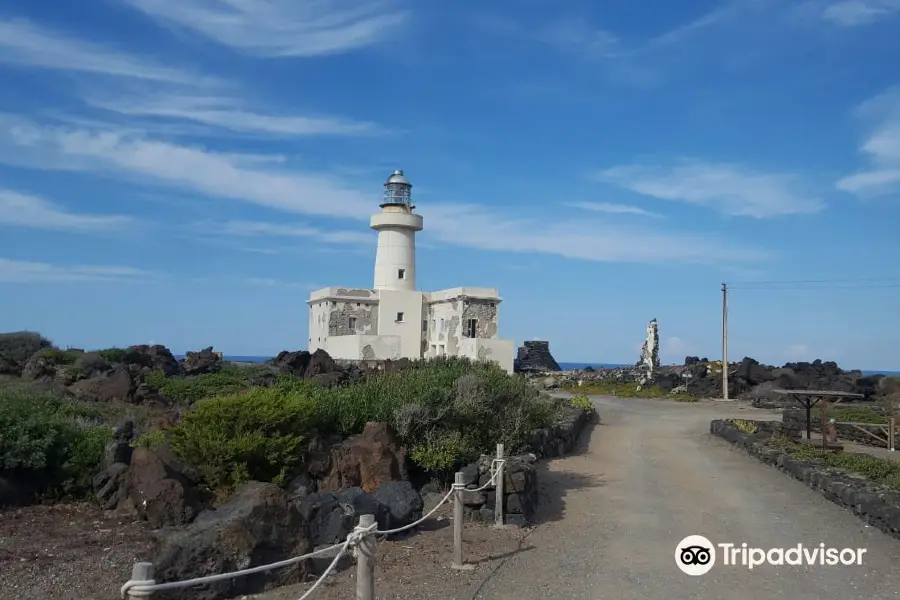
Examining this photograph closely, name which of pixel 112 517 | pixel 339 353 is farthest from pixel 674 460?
pixel 339 353

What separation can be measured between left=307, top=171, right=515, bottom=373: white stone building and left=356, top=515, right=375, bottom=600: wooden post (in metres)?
28.6

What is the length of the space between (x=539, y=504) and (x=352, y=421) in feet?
10.6

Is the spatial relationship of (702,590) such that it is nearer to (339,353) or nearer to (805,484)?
(805,484)

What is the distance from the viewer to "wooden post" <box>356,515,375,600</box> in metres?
5.18

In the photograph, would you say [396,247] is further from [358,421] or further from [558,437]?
[358,421]

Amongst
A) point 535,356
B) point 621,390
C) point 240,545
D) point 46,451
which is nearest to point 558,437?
point 46,451

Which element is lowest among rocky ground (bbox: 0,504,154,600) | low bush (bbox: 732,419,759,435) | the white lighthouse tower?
rocky ground (bbox: 0,504,154,600)

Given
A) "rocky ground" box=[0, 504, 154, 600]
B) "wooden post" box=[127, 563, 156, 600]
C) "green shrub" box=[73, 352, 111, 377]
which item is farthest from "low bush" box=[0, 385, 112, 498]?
"green shrub" box=[73, 352, 111, 377]

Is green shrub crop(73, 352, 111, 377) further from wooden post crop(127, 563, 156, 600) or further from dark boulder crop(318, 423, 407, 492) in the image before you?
wooden post crop(127, 563, 156, 600)

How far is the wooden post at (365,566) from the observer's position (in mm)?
5184

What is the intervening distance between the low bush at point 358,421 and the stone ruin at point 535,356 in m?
35.5

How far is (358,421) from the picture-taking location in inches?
494

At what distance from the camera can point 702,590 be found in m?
7.18

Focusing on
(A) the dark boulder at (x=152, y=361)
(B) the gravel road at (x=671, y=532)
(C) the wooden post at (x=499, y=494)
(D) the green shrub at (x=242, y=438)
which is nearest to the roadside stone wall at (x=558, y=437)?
(B) the gravel road at (x=671, y=532)
